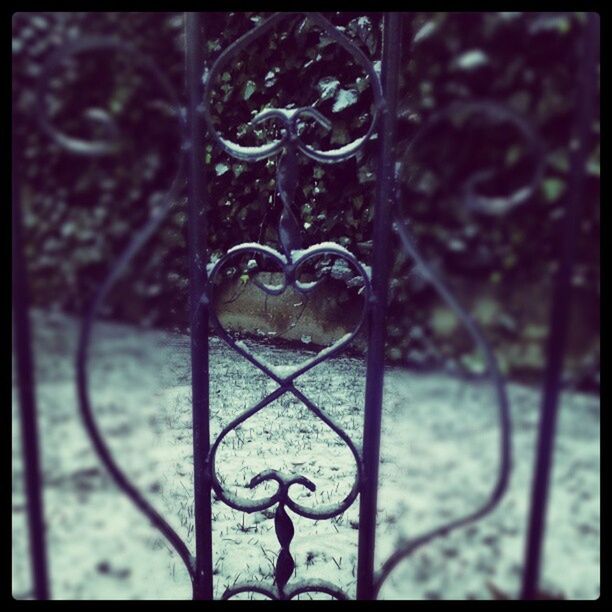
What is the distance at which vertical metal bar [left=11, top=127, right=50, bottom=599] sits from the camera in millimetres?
736

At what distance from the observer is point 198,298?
1.12 metres

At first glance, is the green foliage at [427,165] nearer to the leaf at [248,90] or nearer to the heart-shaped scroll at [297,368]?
the heart-shaped scroll at [297,368]

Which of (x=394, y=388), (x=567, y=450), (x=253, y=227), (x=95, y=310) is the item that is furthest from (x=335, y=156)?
(x=253, y=227)

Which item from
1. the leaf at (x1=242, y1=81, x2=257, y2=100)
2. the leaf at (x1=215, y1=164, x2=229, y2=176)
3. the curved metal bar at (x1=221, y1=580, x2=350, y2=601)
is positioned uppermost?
the leaf at (x1=242, y1=81, x2=257, y2=100)

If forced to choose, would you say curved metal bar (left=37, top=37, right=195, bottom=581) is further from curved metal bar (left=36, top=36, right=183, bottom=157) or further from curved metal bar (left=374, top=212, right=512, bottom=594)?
curved metal bar (left=374, top=212, right=512, bottom=594)

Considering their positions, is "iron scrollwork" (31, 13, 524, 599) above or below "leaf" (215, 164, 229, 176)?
below

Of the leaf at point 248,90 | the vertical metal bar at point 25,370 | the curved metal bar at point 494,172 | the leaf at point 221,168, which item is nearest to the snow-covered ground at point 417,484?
the vertical metal bar at point 25,370

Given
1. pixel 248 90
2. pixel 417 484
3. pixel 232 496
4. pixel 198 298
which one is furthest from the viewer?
pixel 248 90

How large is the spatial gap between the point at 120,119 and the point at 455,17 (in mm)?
467

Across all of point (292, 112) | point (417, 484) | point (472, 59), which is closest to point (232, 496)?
point (417, 484)

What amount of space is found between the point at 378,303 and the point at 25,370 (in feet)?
2.06

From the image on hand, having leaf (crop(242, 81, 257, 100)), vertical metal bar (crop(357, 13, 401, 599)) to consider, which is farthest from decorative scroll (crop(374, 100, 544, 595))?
leaf (crop(242, 81, 257, 100))

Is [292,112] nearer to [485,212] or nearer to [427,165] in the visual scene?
[427,165]

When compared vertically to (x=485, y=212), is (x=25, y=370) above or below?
below
